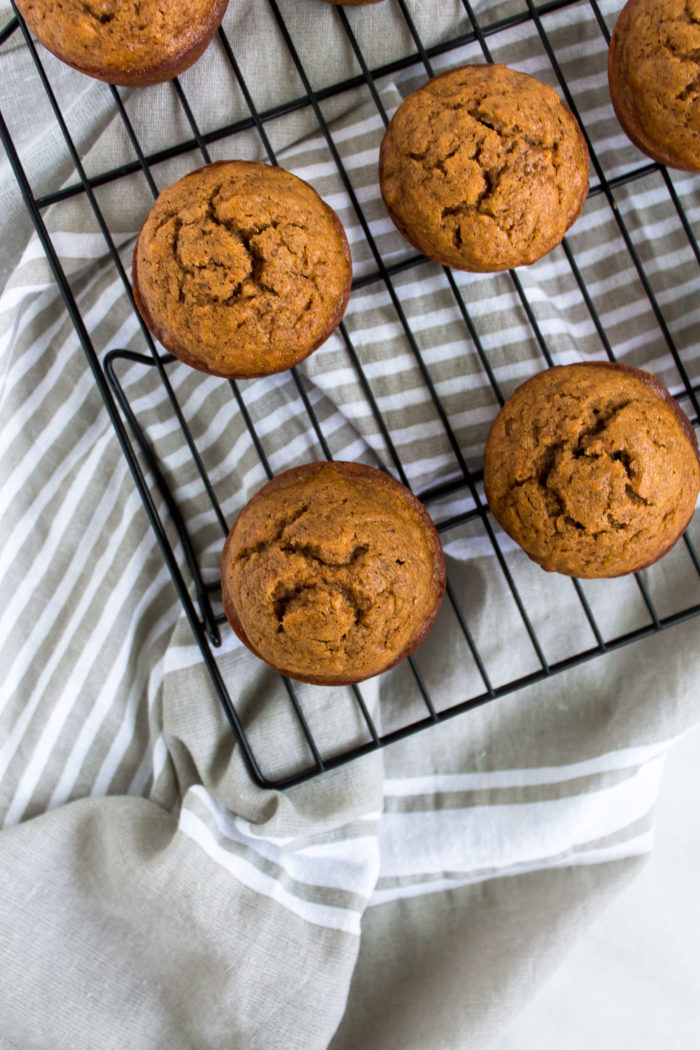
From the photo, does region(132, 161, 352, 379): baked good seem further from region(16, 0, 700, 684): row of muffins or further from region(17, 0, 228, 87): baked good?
region(17, 0, 228, 87): baked good

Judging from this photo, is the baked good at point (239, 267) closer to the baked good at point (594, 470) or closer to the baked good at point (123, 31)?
the baked good at point (123, 31)

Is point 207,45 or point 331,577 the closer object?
point 331,577

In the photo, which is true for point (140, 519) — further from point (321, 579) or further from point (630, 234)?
point (630, 234)

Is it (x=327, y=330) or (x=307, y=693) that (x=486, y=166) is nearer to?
(x=327, y=330)

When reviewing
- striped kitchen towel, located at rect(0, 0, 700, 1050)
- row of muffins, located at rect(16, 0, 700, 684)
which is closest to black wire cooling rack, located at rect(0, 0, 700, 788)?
striped kitchen towel, located at rect(0, 0, 700, 1050)

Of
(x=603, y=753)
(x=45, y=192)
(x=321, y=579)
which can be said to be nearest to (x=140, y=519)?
(x=321, y=579)

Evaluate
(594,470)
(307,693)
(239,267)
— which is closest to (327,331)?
(239,267)
